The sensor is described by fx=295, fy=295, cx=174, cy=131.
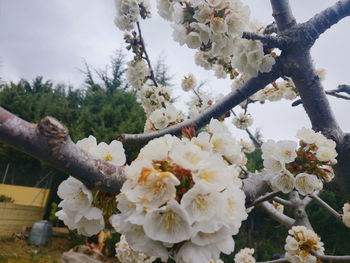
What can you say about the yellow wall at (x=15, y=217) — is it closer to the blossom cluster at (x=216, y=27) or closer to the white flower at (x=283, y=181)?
the blossom cluster at (x=216, y=27)

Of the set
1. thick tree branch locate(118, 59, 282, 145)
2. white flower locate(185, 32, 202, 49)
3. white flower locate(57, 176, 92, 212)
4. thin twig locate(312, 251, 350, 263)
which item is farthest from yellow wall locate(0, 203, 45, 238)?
white flower locate(57, 176, 92, 212)

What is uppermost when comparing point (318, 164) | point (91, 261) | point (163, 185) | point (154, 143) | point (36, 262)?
point (318, 164)

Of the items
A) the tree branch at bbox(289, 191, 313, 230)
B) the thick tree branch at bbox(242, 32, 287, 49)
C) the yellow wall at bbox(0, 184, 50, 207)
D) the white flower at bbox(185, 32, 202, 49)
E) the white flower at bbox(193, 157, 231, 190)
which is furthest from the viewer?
the yellow wall at bbox(0, 184, 50, 207)

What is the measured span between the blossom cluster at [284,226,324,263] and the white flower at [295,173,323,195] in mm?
1066

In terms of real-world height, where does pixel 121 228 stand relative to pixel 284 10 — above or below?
below

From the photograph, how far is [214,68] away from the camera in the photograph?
3.35 m

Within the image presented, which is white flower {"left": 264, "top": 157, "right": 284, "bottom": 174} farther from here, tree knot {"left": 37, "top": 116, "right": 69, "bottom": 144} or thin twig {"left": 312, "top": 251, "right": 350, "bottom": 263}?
thin twig {"left": 312, "top": 251, "right": 350, "bottom": 263}

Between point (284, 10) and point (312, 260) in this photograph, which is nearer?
point (284, 10)

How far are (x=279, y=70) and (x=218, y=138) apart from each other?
1149mm

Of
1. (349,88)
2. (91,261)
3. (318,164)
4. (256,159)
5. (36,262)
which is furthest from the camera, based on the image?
(256,159)

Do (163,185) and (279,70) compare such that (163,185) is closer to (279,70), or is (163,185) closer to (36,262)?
(279,70)

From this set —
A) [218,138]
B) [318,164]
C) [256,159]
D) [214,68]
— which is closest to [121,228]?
[218,138]

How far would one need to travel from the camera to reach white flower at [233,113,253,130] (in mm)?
4230

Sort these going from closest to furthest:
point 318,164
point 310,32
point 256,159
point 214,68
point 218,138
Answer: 1. point 218,138
2. point 318,164
3. point 310,32
4. point 214,68
5. point 256,159
